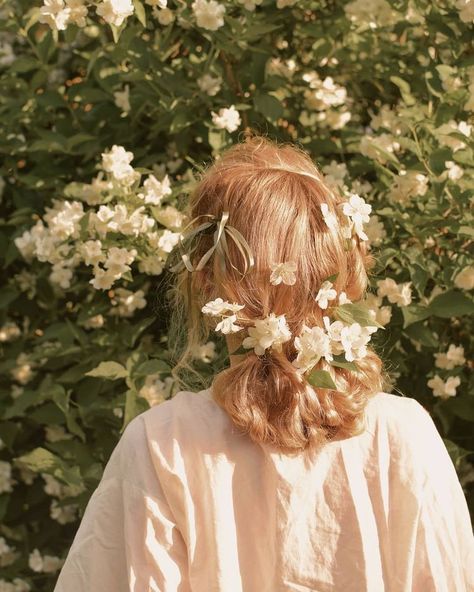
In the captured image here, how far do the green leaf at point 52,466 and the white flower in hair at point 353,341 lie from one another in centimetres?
117

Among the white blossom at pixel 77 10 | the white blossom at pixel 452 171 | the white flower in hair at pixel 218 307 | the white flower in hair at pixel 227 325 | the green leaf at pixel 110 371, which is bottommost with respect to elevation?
the green leaf at pixel 110 371

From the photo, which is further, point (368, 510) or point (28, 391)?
point (28, 391)

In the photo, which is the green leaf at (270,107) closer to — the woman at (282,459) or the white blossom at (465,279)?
the white blossom at (465,279)

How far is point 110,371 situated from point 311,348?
3.59 feet

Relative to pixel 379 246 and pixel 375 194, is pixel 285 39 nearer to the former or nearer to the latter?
pixel 375 194

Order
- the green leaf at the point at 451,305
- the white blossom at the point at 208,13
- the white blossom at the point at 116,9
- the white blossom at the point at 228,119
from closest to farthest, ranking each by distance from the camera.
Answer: the white blossom at the point at 116,9
the green leaf at the point at 451,305
the white blossom at the point at 208,13
the white blossom at the point at 228,119

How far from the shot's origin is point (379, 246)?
2.56 m

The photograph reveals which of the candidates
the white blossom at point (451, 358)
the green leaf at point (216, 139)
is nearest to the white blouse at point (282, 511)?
the white blossom at point (451, 358)

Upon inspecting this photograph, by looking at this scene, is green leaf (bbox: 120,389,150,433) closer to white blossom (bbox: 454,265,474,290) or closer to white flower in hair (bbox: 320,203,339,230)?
white blossom (bbox: 454,265,474,290)

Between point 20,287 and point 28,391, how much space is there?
1.17ft

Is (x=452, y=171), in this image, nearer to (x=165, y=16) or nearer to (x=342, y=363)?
(x=165, y=16)

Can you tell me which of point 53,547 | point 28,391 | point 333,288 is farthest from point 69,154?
point 333,288

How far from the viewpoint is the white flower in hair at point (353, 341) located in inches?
60.6

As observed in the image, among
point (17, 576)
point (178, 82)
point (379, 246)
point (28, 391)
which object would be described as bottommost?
point (17, 576)
